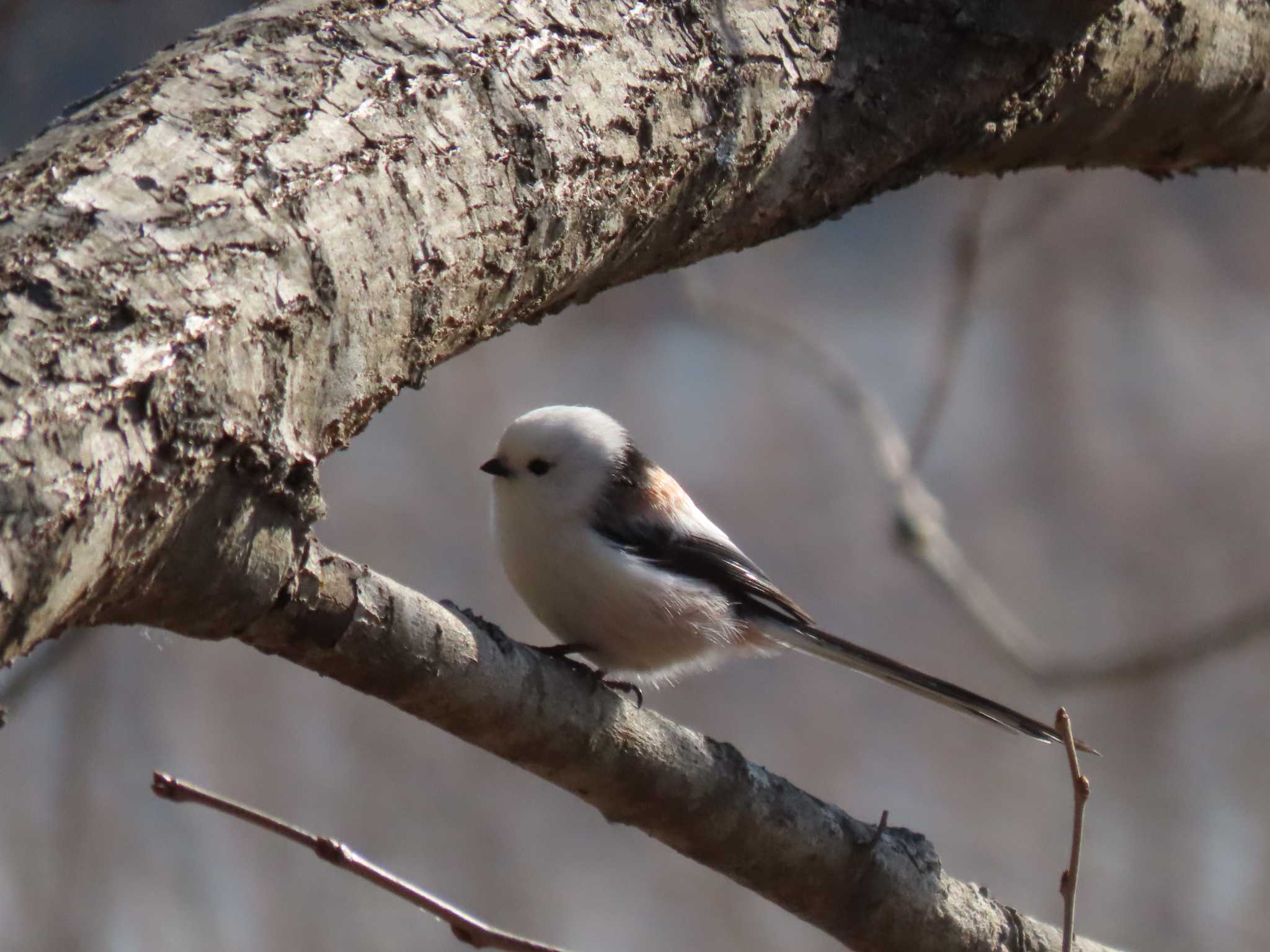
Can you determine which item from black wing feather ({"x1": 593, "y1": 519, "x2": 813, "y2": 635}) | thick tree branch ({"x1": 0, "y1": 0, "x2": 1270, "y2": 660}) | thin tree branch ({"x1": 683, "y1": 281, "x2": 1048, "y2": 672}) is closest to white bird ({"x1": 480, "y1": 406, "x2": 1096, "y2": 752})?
black wing feather ({"x1": 593, "y1": 519, "x2": 813, "y2": 635})

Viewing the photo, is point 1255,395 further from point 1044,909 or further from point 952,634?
point 1044,909

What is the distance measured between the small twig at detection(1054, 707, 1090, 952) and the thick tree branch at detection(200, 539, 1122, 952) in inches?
10.5

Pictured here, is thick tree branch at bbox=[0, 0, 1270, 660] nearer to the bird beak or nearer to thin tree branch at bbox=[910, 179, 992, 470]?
the bird beak

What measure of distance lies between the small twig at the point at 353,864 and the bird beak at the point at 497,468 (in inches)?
71.0

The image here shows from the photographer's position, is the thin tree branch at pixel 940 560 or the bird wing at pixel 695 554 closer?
the bird wing at pixel 695 554

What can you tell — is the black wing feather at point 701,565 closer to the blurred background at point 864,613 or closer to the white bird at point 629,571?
the white bird at point 629,571

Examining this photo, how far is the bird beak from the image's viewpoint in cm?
302

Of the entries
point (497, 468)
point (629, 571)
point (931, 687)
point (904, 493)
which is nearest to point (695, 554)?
point (629, 571)

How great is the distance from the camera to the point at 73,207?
45.8 inches

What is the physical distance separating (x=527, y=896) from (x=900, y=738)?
95.0 inches

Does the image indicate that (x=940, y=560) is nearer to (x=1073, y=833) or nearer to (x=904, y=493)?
(x=904, y=493)

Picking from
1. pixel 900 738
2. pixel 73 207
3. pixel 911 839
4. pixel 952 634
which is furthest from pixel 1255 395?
pixel 73 207

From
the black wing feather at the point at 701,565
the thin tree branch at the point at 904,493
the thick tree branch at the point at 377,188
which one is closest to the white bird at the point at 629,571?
the black wing feather at the point at 701,565

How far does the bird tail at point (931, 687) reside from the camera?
259 cm
